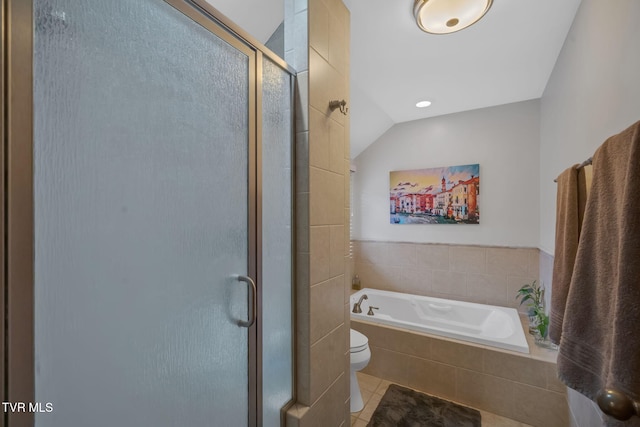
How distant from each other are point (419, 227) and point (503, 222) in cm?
84

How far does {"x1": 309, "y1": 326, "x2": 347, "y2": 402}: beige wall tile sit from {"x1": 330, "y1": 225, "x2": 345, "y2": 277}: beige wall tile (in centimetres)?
31

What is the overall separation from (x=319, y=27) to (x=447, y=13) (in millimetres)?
788

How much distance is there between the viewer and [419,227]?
10.9 ft

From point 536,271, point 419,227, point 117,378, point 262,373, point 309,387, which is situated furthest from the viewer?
point 419,227

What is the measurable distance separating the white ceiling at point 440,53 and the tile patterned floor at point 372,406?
2485 mm

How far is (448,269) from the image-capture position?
3.17m

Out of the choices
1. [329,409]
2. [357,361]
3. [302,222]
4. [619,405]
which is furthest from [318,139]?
[357,361]

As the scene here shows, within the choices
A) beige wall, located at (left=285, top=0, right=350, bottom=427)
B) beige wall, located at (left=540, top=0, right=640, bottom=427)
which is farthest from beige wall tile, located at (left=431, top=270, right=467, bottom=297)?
beige wall, located at (left=285, top=0, right=350, bottom=427)

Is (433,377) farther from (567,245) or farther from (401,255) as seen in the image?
(567,245)

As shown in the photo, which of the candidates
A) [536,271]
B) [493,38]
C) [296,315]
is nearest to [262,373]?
[296,315]

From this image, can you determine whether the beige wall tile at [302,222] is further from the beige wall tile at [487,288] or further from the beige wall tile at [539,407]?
the beige wall tile at [487,288]

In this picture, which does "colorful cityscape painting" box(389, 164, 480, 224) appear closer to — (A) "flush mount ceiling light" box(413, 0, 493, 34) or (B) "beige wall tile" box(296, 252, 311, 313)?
(A) "flush mount ceiling light" box(413, 0, 493, 34)

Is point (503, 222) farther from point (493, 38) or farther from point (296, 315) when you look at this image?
point (296, 315)

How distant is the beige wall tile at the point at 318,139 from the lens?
4.18 ft
